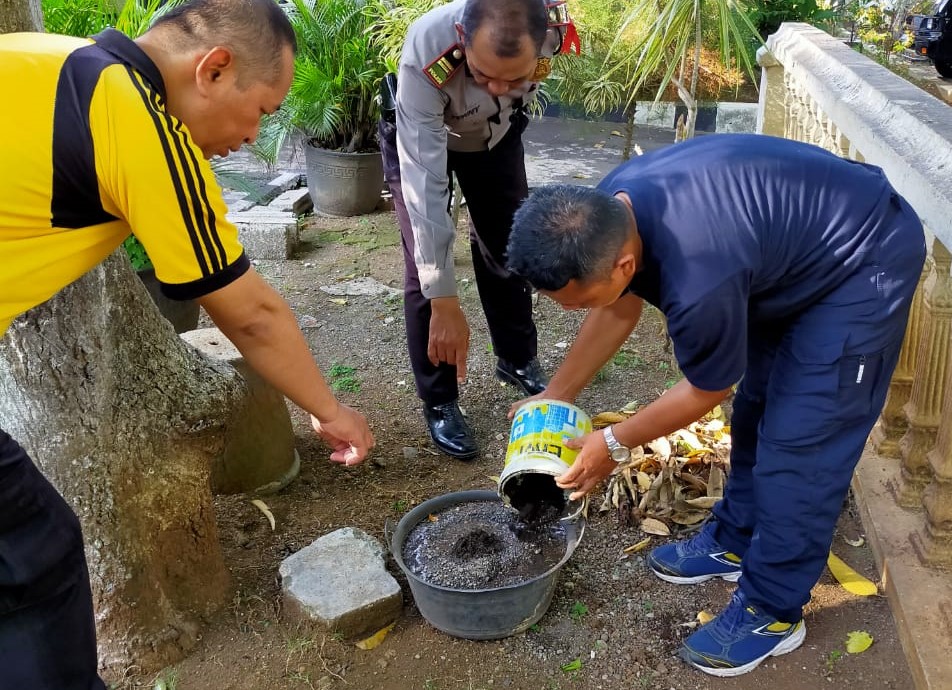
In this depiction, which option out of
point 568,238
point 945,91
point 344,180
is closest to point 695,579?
point 568,238

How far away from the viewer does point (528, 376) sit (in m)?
4.27

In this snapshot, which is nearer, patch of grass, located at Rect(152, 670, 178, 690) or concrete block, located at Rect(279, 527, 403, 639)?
patch of grass, located at Rect(152, 670, 178, 690)

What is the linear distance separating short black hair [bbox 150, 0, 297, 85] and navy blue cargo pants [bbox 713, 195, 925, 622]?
60.8 inches

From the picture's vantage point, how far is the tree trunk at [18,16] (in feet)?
7.73

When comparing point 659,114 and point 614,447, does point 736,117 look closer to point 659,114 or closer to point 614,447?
point 659,114

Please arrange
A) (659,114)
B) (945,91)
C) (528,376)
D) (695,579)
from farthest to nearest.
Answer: (659,114)
(945,91)
(528,376)
(695,579)

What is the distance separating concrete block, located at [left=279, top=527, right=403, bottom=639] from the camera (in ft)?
9.01

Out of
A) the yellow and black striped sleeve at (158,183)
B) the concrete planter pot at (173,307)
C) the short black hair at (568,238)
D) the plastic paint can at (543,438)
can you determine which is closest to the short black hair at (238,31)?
the yellow and black striped sleeve at (158,183)

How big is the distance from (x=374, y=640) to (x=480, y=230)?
6.18 feet

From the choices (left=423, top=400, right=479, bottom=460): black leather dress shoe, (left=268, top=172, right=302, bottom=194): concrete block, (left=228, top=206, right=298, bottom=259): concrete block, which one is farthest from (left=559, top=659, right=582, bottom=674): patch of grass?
(left=268, top=172, right=302, bottom=194): concrete block

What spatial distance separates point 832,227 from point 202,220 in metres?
1.58

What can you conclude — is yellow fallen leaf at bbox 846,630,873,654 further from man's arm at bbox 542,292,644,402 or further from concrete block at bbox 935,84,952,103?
concrete block at bbox 935,84,952,103

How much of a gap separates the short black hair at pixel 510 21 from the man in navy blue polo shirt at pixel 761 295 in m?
0.71

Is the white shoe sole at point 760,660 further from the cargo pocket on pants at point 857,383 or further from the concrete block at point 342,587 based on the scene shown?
the concrete block at point 342,587
